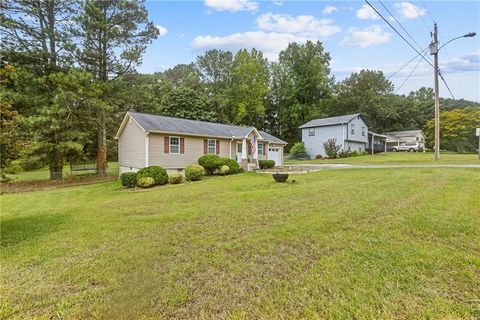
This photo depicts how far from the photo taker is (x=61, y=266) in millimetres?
3912

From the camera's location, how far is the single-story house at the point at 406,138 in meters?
42.3

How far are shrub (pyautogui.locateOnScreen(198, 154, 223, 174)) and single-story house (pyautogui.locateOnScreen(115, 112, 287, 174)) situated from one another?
83 centimetres


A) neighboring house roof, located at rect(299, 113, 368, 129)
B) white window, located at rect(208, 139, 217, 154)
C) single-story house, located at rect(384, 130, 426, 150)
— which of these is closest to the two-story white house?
neighboring house roof, located at rect(299, 113, 368, 129)

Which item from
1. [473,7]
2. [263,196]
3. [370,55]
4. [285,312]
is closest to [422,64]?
[370,55]

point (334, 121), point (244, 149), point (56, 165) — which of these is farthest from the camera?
point (334, 121)

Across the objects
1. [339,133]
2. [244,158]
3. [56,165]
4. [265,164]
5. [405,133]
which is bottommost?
[265,164]

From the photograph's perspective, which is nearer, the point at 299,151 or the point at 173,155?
the point at 173,155

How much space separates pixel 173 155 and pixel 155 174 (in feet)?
9.38

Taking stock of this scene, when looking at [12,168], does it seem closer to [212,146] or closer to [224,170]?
[224,170]

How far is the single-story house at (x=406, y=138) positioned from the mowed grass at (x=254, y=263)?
41317mm

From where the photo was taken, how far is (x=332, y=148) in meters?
31.6

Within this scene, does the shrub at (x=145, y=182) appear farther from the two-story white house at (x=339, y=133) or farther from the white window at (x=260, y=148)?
the two-story white house at (x=339, y=133)

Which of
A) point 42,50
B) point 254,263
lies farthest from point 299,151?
point 254,263

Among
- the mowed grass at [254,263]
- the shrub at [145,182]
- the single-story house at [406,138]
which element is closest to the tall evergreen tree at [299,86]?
the single-story house at [406,138]
